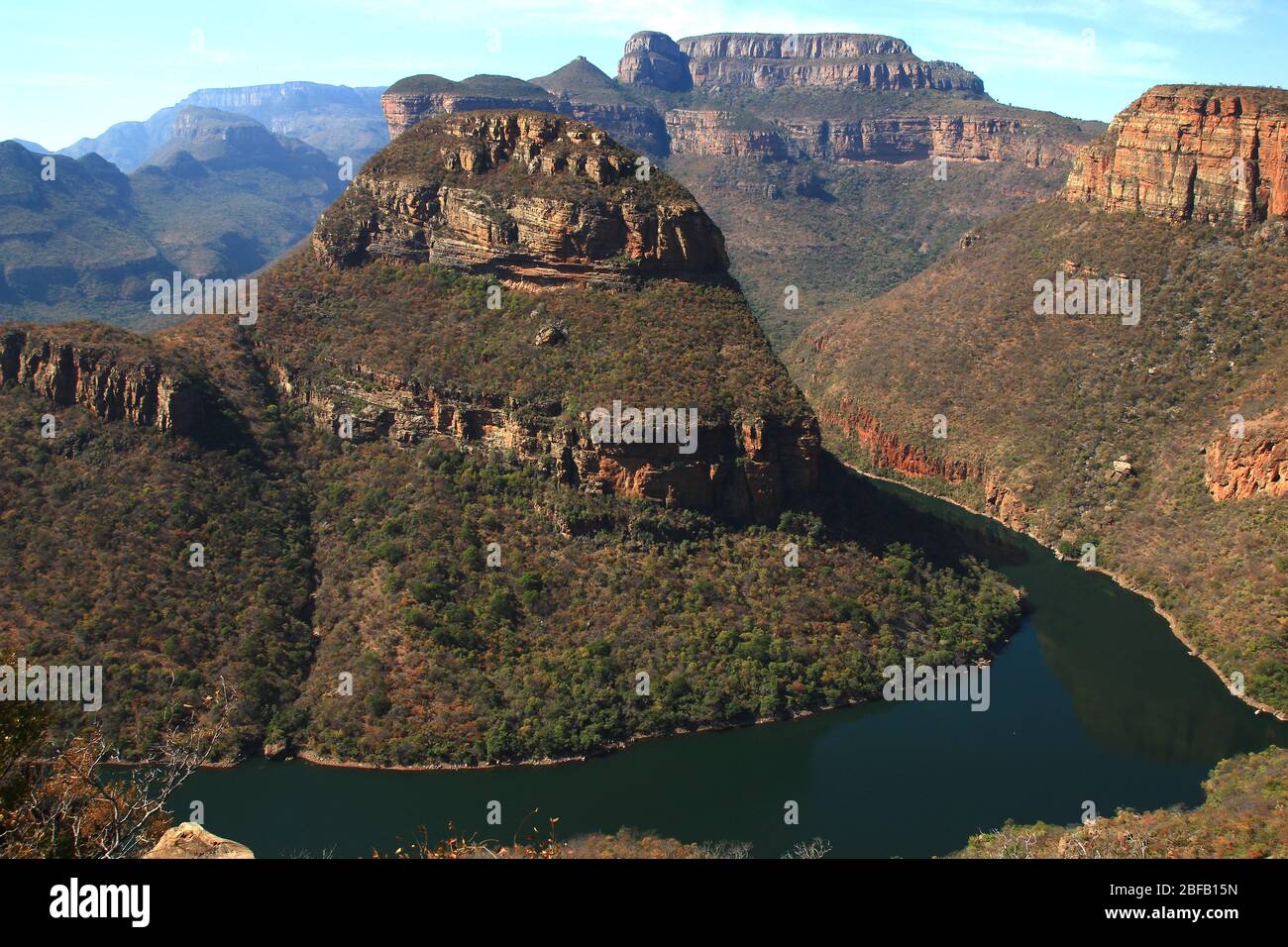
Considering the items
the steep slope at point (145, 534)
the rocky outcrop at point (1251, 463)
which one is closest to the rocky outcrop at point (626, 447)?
the steep slope at point (145, 534)

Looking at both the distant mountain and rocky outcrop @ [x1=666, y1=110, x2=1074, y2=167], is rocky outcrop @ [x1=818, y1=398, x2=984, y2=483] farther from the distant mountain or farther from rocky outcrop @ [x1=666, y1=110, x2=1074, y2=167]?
the distant mountain

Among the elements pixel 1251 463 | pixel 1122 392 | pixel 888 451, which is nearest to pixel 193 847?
pixel 1251 463

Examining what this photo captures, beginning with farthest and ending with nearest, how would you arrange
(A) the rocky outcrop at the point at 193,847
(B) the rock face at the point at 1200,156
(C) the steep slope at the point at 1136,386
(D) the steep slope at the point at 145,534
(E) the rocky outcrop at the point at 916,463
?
1. (E) the rocky outcrop at the point at 916,463
2. (B) the rock face at the point at 1200,156
3. (C) the steep slope at the point at 1136,386
4. (D) the steep slope at the point at 145,534
5. (A) the rocky outcrop at the point at 193,847

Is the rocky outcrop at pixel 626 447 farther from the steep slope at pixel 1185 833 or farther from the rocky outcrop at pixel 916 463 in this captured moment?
the rocky outcrop at pixel 916 463

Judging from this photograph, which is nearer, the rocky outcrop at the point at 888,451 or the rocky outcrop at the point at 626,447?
the rocky outcrop at the point at 626,447

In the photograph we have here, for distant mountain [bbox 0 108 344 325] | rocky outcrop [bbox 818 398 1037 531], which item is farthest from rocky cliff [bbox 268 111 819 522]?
distant mountain [bbox 0 108 344 325]

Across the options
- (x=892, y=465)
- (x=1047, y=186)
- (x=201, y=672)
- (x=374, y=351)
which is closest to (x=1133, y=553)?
(x=892, y=465)
